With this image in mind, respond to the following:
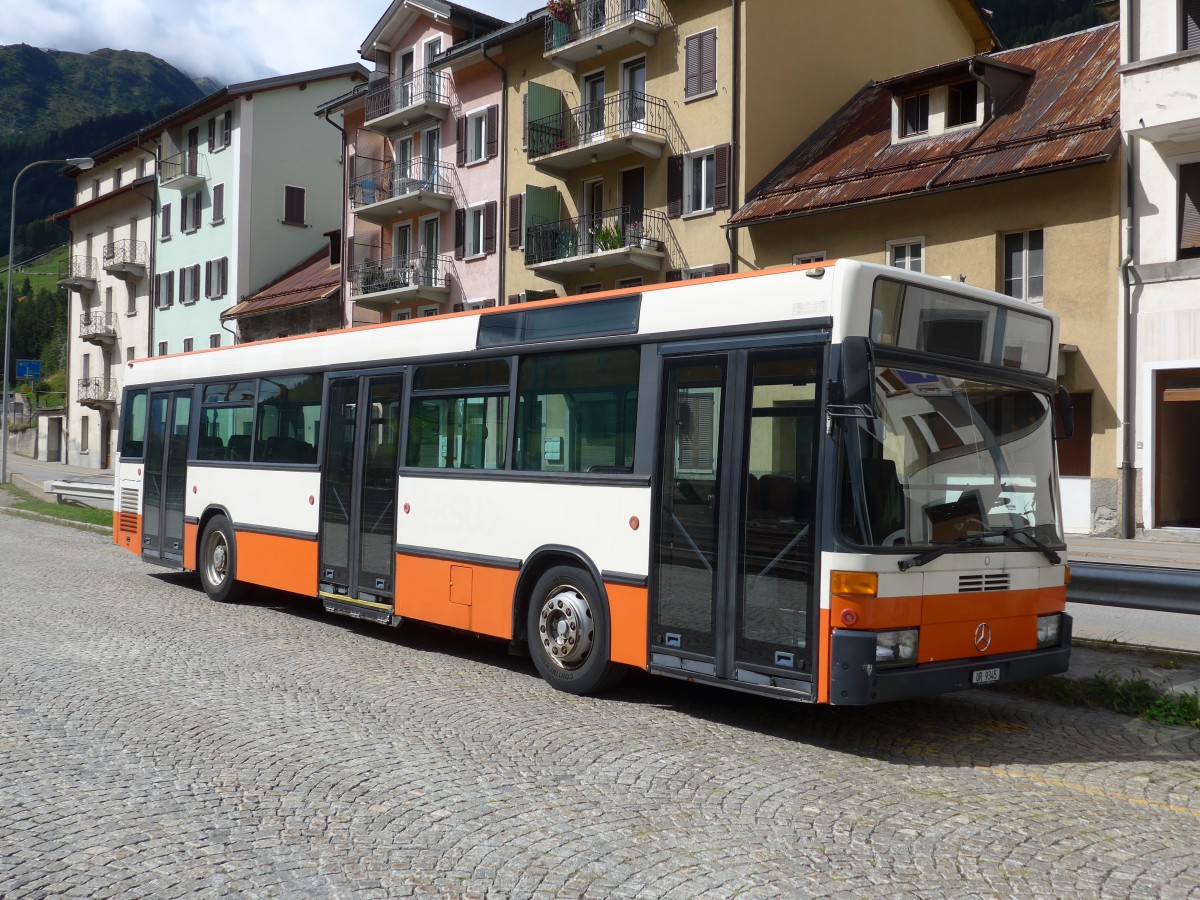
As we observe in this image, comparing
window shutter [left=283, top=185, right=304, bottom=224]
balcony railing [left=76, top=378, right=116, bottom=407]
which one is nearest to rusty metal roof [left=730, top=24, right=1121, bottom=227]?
window shutter [left=283, top=185, right=304, bottom=224]

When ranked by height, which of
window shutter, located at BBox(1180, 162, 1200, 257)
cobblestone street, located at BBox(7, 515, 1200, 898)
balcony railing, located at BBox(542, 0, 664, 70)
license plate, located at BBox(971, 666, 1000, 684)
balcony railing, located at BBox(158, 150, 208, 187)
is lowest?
cobblestone street, located at BBox(7, 515, 1200, 898)

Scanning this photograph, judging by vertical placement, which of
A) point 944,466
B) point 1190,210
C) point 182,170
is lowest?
point 944,466

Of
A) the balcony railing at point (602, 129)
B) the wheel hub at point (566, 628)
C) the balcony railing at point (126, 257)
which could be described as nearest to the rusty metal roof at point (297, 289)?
the balcony railing at point (126, 257)

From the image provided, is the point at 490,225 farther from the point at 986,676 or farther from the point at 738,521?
the point at 986,676

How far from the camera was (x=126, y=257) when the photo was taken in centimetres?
5703

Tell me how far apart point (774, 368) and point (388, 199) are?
3390 cm

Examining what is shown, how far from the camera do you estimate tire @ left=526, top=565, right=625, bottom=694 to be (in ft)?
26.8

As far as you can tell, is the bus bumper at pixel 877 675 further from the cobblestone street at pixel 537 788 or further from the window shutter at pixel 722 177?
the window shutter at pixel 722 177

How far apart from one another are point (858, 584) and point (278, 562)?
296 inches

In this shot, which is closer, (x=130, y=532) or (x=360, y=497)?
(x=360, y=497)

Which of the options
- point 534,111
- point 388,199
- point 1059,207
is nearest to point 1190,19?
point 1059,207

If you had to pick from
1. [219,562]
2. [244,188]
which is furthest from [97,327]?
[219,562]

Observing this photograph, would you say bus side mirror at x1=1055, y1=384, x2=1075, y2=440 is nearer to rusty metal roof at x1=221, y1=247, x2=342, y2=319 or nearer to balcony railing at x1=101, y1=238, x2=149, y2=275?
rusty metal roof at x1=221, y1=247, x2=342, y2=319

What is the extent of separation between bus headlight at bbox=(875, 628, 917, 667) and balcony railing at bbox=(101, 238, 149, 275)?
2164 inches
